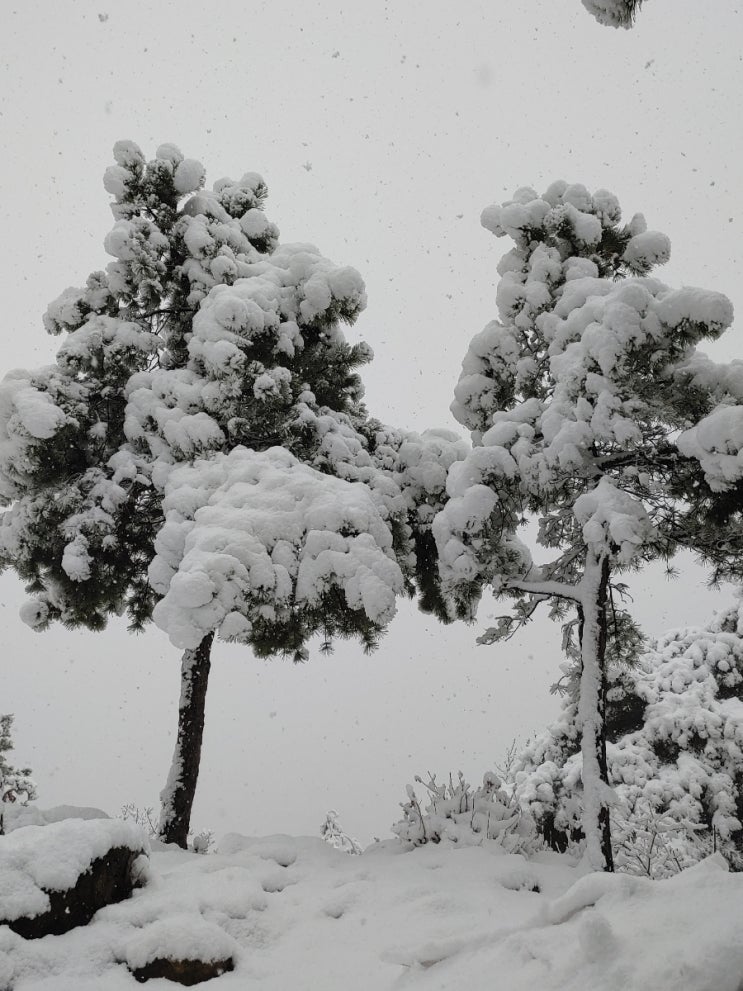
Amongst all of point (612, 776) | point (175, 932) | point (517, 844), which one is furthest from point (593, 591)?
point (612, 776)

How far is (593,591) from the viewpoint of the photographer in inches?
272

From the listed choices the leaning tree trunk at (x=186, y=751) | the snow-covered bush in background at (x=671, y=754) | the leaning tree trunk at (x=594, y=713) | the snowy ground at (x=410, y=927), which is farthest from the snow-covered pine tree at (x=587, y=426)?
the snow-covered bush in background at (x=671, y=754)

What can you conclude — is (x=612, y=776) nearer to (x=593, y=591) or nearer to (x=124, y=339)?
(x=593, y=591)

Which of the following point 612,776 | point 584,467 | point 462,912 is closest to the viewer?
point 462,912

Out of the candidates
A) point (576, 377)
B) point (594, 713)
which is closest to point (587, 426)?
point (576, 377)

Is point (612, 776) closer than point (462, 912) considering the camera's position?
No

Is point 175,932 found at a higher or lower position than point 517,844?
lower

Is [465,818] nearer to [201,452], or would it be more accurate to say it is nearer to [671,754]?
[201,452]

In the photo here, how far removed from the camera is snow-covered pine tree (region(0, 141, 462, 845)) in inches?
246

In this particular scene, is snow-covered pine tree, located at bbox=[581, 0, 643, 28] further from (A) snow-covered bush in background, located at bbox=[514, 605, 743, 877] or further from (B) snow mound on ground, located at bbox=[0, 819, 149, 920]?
(A) snow-covered bush in background, located at bbox=[514, 605, 743, 877]

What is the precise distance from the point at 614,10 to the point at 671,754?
49.0ft

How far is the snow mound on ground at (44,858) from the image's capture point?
3418 mm

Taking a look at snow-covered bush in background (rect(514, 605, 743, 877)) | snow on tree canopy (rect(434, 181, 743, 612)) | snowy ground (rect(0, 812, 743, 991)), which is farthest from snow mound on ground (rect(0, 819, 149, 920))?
snow-covered bush in background (rect(514, 605, 743, 877))

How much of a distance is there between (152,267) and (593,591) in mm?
7382
